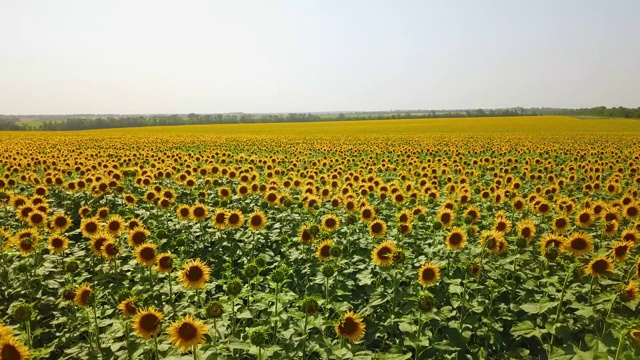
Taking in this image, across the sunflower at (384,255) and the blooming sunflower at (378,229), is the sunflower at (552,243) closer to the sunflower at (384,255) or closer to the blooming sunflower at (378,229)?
the sunflower at (384,255)

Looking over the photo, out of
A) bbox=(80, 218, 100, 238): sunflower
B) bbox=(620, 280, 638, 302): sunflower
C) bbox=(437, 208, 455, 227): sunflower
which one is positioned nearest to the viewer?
bbox=(620, 280, 638, 302): sunflower

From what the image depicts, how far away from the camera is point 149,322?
3.71 meters

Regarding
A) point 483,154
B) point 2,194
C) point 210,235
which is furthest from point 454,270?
point 483,154

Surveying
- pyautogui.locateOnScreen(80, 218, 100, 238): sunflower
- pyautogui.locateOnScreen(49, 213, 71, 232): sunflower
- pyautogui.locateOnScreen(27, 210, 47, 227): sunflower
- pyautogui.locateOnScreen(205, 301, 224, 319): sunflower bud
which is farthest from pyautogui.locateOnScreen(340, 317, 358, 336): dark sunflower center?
pyautogui.locateOnScreen(27, 210, 47, 227): sunflower

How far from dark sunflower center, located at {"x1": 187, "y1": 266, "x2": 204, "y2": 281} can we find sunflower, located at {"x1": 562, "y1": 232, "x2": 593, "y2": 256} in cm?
484

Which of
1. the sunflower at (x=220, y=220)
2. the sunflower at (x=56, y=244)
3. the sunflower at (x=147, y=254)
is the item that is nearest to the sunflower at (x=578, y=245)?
the sunflower at (x=220, y=220)

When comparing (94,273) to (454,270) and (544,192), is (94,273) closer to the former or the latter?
(454,270)

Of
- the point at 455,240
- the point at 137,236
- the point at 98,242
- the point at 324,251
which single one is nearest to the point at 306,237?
the point at 324,251

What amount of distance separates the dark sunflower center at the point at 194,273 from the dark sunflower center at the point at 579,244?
4961 mm

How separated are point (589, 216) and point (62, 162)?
16214 millimetres

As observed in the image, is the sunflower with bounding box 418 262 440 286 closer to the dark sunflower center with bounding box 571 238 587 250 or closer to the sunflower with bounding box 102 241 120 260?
the dark sunflower center with bounding box 571 238 587 250

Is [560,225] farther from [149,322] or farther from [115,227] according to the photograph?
[115,227]

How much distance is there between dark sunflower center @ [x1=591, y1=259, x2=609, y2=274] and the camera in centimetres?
445

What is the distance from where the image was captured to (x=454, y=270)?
5.79 meters
